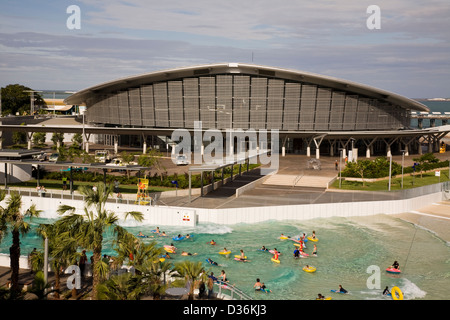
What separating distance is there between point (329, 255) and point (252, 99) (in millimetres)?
42539

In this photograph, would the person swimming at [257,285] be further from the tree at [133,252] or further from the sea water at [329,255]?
the tree at [133,252]

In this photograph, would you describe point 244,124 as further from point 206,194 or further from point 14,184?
point 14,184

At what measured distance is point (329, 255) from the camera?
1222 inches

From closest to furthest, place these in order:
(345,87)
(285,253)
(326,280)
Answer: (326,280)
(285,253)
(345,87)

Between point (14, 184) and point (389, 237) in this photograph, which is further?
point (14, 184)

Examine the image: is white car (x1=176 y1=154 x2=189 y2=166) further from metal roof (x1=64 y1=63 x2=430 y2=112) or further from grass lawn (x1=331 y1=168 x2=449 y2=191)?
grass lawn (x1=331 y1=168 x2=449 y2=191)

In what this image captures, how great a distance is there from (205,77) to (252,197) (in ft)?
106

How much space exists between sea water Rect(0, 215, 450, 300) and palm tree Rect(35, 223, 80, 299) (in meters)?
3.00

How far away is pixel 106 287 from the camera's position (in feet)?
56.9

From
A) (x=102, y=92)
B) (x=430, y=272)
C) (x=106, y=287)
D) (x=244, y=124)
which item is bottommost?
(x=430, y=272)

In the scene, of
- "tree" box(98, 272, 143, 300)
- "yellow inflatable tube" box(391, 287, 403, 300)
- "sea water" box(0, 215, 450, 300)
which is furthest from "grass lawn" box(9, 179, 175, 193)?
"tree" box(98, 272, 143, 300)

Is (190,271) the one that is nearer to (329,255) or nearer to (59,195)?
(329,255)

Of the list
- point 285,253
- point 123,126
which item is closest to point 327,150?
point 123,126

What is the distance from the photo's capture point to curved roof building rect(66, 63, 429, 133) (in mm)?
69688
